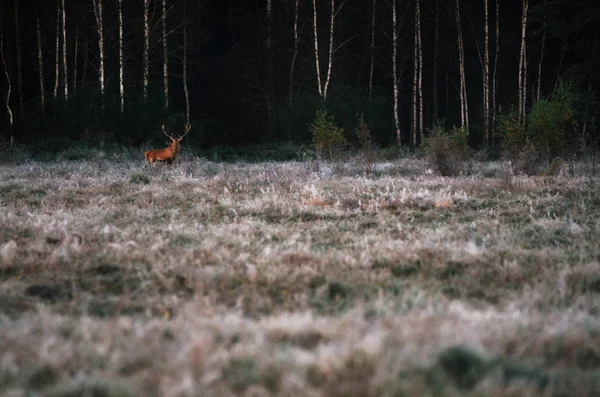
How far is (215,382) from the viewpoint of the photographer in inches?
91.8

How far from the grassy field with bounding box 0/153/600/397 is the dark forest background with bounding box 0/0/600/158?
14192 mm

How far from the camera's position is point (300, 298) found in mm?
3775

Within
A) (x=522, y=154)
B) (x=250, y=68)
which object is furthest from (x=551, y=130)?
(x=250, y=68)

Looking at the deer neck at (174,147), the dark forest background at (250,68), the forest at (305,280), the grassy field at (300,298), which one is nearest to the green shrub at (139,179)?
the forest at (305,280)

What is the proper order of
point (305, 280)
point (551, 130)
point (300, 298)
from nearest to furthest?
point (300, 298) < point (305, 280) < point (551, 130)

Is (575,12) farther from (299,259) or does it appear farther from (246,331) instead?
(246,331)

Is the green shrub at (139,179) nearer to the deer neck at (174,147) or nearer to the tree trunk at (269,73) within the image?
the deer neck at (174,147)

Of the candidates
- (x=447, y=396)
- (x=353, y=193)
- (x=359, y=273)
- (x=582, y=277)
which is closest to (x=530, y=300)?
(x=582, y=277)

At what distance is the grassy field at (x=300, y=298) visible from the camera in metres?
2.40

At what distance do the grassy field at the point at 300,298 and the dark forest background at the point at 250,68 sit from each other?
14.2m

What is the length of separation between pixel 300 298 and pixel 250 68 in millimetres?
26875

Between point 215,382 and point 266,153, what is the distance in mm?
20062

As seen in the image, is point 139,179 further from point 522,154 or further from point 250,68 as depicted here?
point 250,68

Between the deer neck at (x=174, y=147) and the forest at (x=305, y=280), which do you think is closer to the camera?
the forest at (x=305, y=280)
